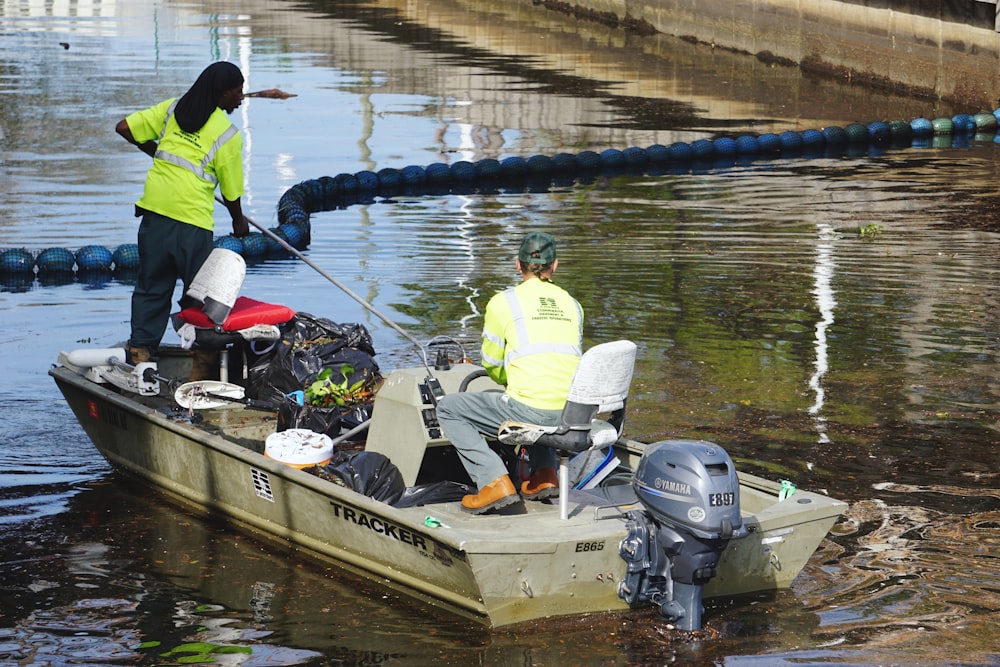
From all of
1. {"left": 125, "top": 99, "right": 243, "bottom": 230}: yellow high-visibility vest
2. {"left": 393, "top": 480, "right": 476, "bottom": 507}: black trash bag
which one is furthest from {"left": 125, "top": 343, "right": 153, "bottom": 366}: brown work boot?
{"left": 393, "top": 480, "right": 476, "bottom": 507}: black trash bag

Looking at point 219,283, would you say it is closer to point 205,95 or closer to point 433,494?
point 205,95

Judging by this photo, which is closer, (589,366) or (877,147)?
(589,366)

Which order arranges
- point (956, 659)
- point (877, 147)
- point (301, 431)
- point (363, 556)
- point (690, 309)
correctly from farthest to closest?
point (877, 147) → point (690, 309) → point (301, 431) → point (363, 556) → point (956, 659)

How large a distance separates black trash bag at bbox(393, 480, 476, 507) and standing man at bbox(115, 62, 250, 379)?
8.55 ft

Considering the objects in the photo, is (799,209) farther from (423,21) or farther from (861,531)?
(423,21)

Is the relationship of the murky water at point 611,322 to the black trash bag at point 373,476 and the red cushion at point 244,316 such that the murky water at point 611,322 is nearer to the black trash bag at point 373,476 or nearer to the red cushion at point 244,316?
the black trash bag at point 373,476

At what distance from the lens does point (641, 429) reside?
10688 millimetres

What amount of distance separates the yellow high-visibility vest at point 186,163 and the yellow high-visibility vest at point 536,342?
3.12m

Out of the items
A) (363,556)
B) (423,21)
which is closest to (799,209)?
(363,556)

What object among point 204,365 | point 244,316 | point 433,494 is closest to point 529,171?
point 204,365

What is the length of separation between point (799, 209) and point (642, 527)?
12430 millimetres

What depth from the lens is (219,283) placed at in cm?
1017

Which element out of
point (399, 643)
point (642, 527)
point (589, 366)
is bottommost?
point (399, 643)

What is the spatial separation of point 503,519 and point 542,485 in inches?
18.7
